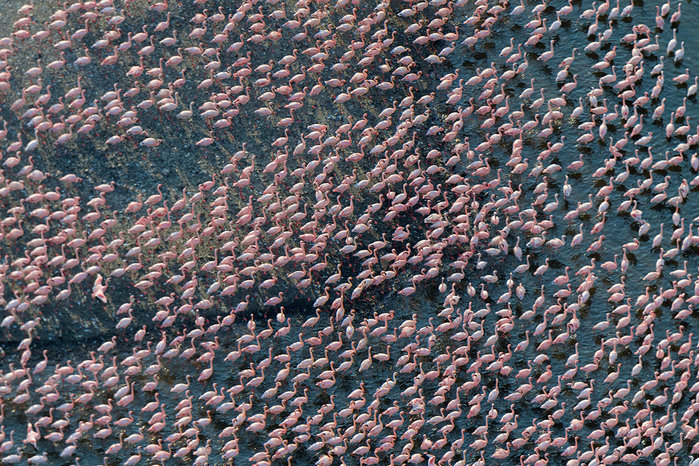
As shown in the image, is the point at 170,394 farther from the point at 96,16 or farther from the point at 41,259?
the point at 96,16

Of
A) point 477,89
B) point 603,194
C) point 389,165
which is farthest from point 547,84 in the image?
point 389,165

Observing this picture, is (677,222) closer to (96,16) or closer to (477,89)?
(477,89)

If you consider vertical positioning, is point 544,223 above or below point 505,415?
above

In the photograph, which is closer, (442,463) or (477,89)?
(442,463)

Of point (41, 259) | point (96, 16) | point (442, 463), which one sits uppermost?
point (96, 16)

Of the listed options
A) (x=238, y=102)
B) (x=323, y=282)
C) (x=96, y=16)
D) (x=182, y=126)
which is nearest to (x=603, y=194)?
(x=323, y=282)

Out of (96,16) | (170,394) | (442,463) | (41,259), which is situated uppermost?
(96,16)
